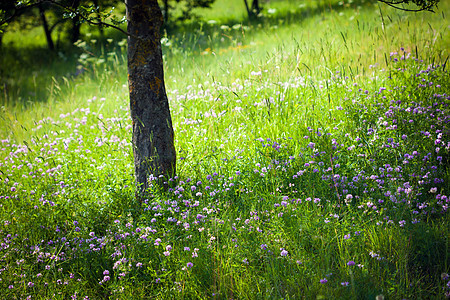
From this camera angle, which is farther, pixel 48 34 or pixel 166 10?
pixel 48 34

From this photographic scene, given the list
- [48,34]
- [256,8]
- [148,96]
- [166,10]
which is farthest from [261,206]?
[48,34]

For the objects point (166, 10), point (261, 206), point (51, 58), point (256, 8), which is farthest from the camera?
point (256, 8)

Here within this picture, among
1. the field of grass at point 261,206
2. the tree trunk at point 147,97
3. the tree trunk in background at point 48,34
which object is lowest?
the field of grass at point 261,206

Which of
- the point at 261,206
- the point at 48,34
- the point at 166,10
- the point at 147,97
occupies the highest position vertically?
the point at 166,10

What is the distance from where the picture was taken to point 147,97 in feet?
11.6

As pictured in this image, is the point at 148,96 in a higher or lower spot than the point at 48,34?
lower

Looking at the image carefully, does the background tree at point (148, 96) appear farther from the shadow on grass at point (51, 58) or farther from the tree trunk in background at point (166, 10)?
the tree trunk in background at point (166, 10)

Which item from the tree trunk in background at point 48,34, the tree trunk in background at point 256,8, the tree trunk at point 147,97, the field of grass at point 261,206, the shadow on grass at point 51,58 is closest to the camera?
the field of grass at point 261,206

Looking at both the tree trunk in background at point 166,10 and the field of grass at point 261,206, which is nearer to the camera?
the field of grass at point 261,206

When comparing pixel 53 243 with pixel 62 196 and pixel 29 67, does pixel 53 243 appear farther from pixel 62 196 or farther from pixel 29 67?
pixel 29 67

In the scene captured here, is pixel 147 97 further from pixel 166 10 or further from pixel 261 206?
pixel 166 10

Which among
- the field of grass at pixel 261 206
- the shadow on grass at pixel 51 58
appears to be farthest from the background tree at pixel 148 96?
the shadow on grass at pixel 51 58

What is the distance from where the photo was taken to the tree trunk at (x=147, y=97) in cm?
345

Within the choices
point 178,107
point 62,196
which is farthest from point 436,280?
point 178,107
